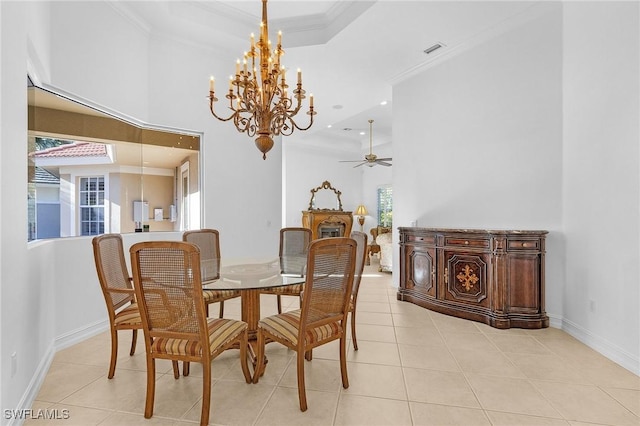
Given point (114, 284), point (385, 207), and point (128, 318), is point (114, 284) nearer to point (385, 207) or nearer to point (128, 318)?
point (128, 318)

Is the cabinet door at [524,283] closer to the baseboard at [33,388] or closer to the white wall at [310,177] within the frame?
the baseboard at [33,388]

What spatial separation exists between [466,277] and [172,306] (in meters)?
3.05

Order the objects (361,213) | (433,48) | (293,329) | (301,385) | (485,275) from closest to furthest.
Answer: (301,385) → (293,329) → (485,275) → (433,48) → (361,213)

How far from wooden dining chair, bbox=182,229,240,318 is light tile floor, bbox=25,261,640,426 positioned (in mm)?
475

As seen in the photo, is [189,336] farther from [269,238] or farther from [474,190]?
[474,190]

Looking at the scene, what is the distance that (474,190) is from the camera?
13.2 ft

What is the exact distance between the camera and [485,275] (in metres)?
3.45

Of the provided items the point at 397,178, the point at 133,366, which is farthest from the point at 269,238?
the point at 133,366

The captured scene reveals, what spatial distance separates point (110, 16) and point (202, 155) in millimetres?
1704

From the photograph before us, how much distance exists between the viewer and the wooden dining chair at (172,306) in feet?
5.41

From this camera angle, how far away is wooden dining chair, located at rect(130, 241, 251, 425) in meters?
1.65

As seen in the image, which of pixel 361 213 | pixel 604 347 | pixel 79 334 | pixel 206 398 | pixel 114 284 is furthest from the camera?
pixel 361 213

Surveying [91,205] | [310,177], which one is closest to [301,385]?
[91,205]

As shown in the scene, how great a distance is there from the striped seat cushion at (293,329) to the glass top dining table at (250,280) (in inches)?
9.3
